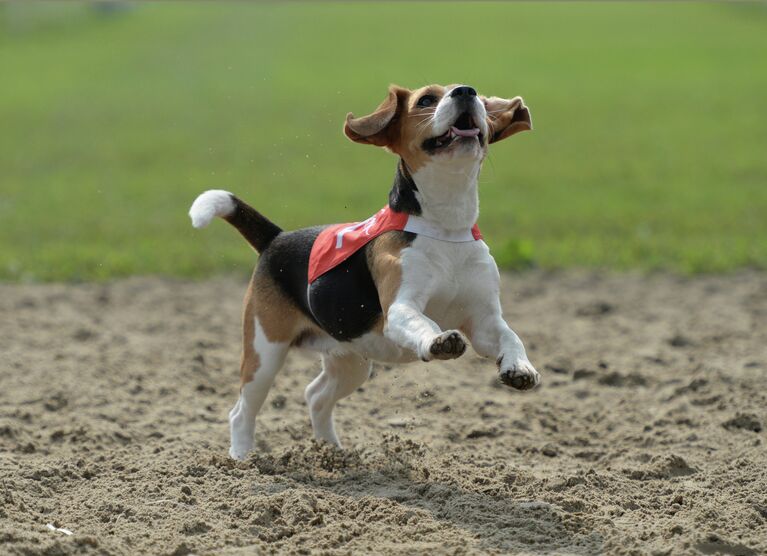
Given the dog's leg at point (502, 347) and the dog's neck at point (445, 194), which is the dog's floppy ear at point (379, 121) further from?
the dog's leg at point (502, 347)

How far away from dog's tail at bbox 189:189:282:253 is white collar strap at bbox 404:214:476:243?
1.20 m

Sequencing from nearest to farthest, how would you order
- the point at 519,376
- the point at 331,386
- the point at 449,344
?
the point at 449,344
the point at 519,376
the point at 331,386

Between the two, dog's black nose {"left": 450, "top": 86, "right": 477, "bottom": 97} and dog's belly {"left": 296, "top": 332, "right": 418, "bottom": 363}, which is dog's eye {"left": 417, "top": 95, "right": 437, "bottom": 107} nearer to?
dog's black nose {"left": 450, "top": 86, "right": 477, "bottom": 97}

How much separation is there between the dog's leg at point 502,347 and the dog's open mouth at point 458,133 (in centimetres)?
83

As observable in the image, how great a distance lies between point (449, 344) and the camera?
17.1 ft

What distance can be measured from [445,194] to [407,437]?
2.09 m

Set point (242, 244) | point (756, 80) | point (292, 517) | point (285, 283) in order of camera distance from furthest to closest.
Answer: point (756, 80) → point (242, 244) → point (285, 283) → point (292, 517)

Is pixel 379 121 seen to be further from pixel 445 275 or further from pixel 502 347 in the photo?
pixel 502 347

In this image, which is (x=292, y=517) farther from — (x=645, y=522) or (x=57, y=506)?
(x=645, y=522)

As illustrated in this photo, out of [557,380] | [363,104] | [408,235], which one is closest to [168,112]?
[363,104]

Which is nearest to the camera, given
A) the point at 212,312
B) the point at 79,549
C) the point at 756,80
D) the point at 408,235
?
the point at 79,549

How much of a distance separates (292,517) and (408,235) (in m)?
1.50

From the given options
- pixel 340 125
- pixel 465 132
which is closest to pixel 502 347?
pixel 465 132

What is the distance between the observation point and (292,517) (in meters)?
5.65
